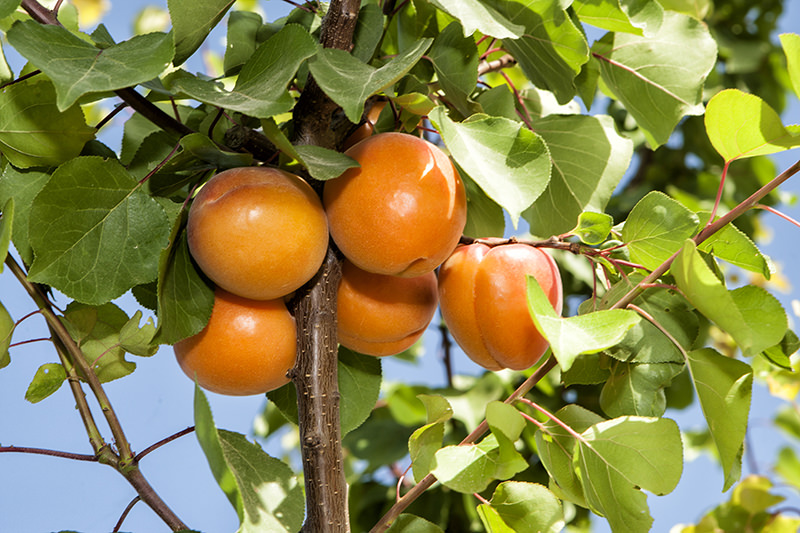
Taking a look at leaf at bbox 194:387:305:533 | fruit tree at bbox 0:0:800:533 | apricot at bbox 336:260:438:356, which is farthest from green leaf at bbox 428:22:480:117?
leaf at bbox 194:387:305:533

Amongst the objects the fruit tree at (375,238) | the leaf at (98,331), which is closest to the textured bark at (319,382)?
the fruit tree at (375,238)

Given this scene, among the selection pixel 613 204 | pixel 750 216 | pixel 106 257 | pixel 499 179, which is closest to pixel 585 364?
pixel 499 179

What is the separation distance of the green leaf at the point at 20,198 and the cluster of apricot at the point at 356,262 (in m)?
0.10

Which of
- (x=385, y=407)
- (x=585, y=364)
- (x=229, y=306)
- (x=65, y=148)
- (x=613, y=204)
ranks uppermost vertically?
(x=65, y=148)

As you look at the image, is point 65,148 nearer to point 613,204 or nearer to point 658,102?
point 658,102

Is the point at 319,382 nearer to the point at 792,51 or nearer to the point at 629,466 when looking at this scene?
the point at 629,466

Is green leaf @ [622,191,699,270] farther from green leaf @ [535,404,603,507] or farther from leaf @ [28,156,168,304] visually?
leaf @ [28,156,168,304]

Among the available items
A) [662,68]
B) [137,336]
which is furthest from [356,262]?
[662,68]

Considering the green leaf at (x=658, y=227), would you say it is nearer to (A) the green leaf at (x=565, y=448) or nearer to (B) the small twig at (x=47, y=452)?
(A) the green leaf at (x=565, y=448)

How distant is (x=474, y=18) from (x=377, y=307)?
185 mm

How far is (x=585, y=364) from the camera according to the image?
0.47 meters

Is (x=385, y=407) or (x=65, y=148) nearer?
(x=65, y=148)

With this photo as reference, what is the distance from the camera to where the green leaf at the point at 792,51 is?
0.35 meters

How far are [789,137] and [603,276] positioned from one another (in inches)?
5.9
